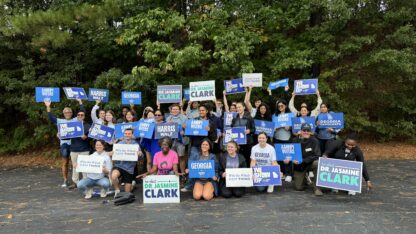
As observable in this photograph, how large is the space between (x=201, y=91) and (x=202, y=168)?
248 centimetres

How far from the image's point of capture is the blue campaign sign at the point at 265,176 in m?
7.65

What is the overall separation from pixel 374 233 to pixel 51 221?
529 centimetres

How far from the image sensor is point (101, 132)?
28.0ft

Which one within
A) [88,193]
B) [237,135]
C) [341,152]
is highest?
[237,135]

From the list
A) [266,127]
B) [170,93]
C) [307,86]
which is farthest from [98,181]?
[307,86]

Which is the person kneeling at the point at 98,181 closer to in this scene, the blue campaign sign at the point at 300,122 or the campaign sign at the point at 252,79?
the campaign sign at the point at 252,79

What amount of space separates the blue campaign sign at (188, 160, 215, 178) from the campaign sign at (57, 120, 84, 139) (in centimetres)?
290

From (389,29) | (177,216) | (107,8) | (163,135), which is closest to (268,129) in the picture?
(163,135)

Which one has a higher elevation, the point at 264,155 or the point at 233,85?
the point at 233,85

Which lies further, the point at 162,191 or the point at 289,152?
the point at 289,152

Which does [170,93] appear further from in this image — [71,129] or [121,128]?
[71,129]

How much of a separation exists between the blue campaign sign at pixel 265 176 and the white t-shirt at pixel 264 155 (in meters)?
0.33

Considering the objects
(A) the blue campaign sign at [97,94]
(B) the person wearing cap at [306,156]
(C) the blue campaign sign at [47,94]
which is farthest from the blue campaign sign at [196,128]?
(C) the blue campaign sign at [47,94]

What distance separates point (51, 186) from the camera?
30.3ft
